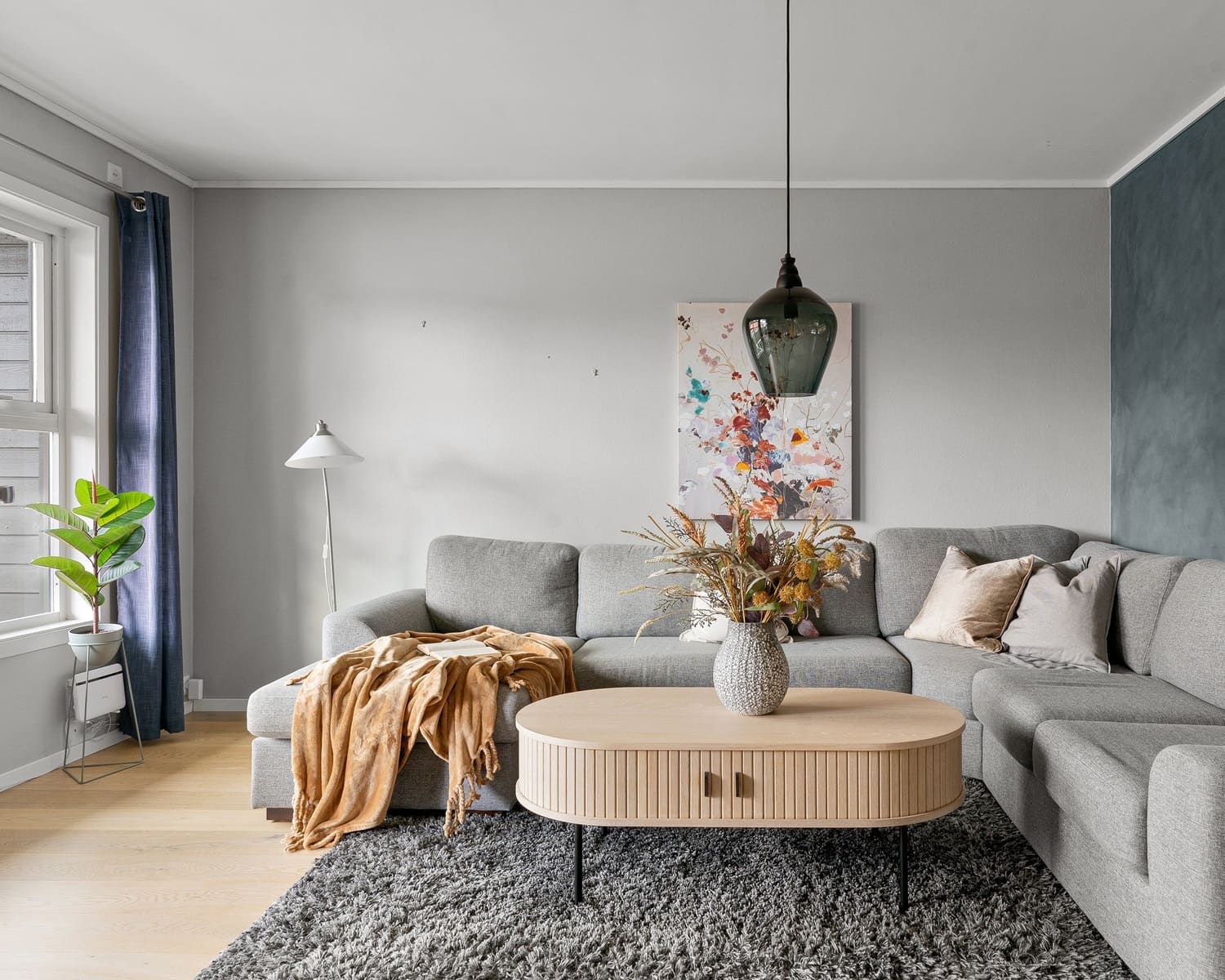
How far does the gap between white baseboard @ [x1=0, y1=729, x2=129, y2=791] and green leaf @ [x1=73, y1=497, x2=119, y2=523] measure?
0.98m

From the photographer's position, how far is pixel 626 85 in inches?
132

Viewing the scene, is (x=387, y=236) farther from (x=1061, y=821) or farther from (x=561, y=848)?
(x=1061, y=821)

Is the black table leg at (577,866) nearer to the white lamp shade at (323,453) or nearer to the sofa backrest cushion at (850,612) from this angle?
the sofa backrest cushion at (850,612)

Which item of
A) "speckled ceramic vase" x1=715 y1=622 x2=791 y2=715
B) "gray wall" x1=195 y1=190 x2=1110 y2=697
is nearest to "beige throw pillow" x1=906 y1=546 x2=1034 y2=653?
"gray wall" x1=195 y1=190 x2=1110 y2=697


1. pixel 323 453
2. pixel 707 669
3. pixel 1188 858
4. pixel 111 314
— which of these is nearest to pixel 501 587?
pixel 323 453

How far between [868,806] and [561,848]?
956mm

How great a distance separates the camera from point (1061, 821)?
7.88 ft

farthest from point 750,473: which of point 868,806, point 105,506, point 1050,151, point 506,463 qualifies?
point 105,506

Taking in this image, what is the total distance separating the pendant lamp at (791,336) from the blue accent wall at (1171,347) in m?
2.12

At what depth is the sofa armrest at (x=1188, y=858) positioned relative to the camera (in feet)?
5.56

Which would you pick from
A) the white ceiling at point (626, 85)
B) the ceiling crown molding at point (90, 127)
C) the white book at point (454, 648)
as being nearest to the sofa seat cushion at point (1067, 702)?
the white book at point (454, 648)

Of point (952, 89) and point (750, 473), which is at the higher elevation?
point (952, 89)

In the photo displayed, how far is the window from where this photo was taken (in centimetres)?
363

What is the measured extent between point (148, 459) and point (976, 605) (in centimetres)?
361
